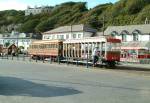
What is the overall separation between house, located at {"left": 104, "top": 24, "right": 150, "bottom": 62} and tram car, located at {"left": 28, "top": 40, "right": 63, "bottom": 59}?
52.7ft

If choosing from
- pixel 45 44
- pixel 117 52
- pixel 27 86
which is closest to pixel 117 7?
pixel 45 44

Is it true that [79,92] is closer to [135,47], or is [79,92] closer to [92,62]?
[92,62]

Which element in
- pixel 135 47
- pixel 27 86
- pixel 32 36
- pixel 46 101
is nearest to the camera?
pixel 46 101

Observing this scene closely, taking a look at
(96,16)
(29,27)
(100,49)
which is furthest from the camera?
(29,27)

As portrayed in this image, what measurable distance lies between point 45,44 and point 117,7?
335 feet

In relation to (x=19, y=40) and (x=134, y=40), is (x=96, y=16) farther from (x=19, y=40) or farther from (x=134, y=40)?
(x=134, y=40)

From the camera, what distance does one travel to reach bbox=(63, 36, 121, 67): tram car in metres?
38.8

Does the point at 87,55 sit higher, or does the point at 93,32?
the point at 93,32

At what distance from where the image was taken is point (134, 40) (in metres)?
79.7

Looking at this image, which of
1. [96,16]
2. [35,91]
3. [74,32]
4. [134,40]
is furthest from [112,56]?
[96,16]

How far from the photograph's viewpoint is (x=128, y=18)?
12794cm

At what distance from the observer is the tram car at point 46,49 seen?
5026 centimetres

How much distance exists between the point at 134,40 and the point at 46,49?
29620 mm

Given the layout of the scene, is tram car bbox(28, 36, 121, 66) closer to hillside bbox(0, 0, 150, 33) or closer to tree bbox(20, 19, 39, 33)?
hillside bbox(0, 0, 150, 33)
